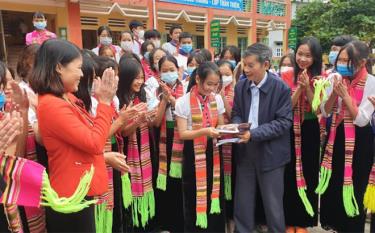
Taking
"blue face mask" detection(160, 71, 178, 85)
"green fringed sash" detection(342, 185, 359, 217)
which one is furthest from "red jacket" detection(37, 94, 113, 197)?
"green fringed sash" detection(342, 185, 359, 217)

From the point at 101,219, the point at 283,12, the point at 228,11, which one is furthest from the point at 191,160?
the point at 283,12

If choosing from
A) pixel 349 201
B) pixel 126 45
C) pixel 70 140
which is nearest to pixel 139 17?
pixel 126 45

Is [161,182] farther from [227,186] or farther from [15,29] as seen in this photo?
[15,29]

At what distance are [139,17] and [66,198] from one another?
11.4 m

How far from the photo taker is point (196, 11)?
15094 mm

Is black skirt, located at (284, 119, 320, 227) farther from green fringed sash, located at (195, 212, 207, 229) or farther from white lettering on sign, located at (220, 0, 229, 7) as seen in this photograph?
white lettering on sign, located at (220, 0, 229, 7)

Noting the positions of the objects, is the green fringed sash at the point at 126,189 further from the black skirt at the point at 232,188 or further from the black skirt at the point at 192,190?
the black skirt at the point at 232,188

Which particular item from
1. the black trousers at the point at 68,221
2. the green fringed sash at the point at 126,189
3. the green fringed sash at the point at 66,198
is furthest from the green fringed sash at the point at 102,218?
the green fringed sash at the point at 66,198

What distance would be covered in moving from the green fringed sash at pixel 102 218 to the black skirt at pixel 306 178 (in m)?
1.65

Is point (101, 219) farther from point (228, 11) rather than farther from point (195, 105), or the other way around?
point (228, 11)

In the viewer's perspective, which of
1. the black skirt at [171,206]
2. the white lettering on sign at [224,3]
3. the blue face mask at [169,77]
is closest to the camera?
the blue face mask at [169,77]

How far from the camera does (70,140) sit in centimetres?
186

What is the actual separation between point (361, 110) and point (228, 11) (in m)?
14.9

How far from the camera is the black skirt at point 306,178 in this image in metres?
3.19
